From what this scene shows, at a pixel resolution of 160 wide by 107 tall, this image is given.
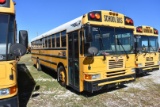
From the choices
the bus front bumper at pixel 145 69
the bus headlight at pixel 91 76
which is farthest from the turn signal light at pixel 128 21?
the bus front bumper at pixel 145 69

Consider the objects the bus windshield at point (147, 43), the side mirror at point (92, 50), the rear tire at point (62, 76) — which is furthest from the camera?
the bus windshield at point (147, 43)

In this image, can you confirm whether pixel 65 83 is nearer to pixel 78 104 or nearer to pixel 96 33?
pixel 78 104

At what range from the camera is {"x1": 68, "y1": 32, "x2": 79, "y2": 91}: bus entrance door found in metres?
6.48

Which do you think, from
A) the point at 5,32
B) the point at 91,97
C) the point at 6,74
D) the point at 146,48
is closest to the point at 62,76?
the point at 91,97

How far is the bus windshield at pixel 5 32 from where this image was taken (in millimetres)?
3972

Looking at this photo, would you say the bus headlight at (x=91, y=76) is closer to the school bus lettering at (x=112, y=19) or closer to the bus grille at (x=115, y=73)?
the bus grille at (x=115, y=73)

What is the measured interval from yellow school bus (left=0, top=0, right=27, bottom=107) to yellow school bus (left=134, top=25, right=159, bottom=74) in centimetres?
668

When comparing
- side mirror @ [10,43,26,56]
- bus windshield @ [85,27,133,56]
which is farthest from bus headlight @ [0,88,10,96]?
bus windshield @ [85,27,133,56]

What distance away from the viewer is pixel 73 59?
265 inches

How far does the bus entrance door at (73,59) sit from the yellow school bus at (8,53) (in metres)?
2.64

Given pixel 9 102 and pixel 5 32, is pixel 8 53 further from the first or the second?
pixel 9 102

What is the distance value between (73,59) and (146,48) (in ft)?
15.8

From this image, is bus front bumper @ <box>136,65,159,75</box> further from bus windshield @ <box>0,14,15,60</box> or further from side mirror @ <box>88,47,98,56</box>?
bus windshield @ <box>0,14,15,60</box>

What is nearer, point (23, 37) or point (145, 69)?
point (23, 37)
